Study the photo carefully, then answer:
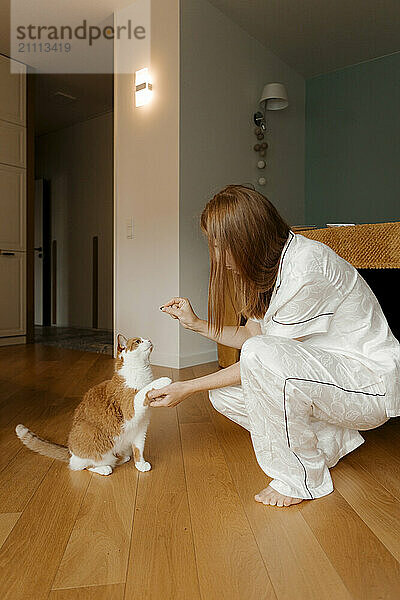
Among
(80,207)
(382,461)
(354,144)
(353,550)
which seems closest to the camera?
(353,550)

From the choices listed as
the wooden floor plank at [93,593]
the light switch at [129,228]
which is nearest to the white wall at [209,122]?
the light switch at [129,228]

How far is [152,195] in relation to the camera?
3.54 metres

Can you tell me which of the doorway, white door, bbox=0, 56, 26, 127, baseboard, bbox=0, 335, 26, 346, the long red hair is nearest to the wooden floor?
the long red hair

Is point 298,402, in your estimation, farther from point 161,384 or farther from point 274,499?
point 161,384

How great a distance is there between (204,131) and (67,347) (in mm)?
2140

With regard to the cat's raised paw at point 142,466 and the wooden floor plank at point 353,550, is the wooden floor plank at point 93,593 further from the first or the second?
the cat's raised paw at point 142,466

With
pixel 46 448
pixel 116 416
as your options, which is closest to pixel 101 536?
pixel 116 416

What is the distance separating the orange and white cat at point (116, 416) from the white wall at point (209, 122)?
1907 mm

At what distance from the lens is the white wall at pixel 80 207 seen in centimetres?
602

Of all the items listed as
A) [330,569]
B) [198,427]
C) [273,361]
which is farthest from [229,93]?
[330,569]

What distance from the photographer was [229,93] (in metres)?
3.84

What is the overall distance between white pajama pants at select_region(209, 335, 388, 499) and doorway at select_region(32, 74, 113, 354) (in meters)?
4.15

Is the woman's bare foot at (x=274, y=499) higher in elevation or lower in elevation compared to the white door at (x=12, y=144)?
lower

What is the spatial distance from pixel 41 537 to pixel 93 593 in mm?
256
